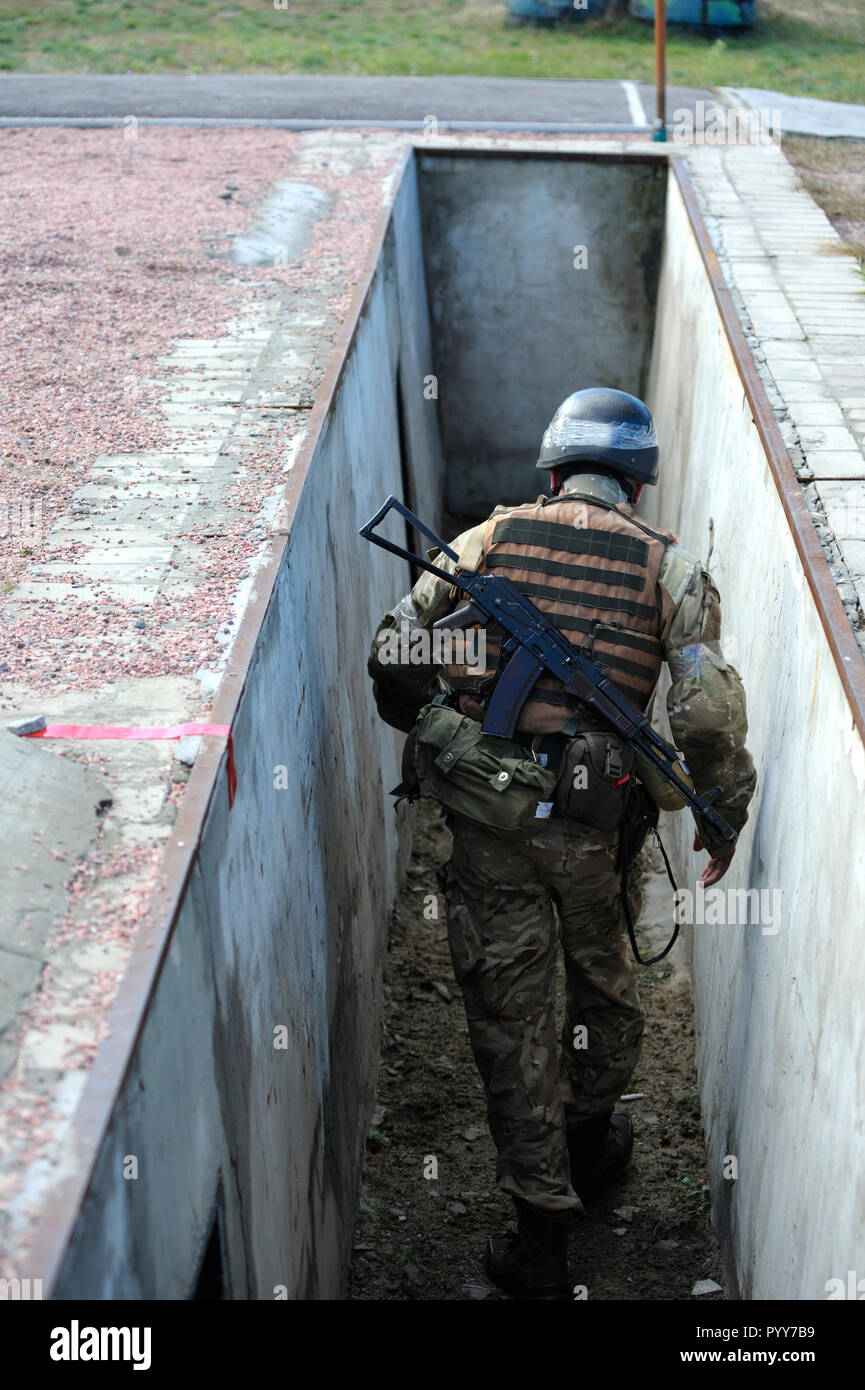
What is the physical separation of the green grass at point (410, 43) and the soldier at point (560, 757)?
39.9 feet

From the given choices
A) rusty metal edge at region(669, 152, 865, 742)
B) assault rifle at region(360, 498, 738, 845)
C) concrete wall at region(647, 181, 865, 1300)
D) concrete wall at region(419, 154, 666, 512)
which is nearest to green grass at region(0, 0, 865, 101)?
concrete wall at region(419, 154, 666, 512)

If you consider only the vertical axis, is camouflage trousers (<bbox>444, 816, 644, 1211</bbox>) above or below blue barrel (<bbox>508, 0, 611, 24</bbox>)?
below

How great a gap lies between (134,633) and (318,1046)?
142cm

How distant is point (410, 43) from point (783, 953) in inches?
628

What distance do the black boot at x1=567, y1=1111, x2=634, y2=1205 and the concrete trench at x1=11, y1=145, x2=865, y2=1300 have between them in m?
0.36

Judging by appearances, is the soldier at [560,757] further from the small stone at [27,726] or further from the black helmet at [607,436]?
the small stone at [27,726]

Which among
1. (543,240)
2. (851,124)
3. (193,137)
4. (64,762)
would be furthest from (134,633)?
(851,124)

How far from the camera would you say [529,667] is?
3949 mm

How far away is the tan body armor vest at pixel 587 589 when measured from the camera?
4004 millimetres

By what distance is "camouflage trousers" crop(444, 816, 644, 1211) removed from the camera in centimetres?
422

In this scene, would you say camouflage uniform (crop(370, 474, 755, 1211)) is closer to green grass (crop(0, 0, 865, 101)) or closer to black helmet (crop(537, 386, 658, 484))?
black helmet (crop(537, 386, 658, 484))

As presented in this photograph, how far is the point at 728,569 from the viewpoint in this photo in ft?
18.5

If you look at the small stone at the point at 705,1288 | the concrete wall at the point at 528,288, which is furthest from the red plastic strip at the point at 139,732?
the concrete wall at the point at 528,288

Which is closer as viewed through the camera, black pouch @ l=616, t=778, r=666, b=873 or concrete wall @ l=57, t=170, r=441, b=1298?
concrete wall @ l=57, t=170, r=441, b=1298
